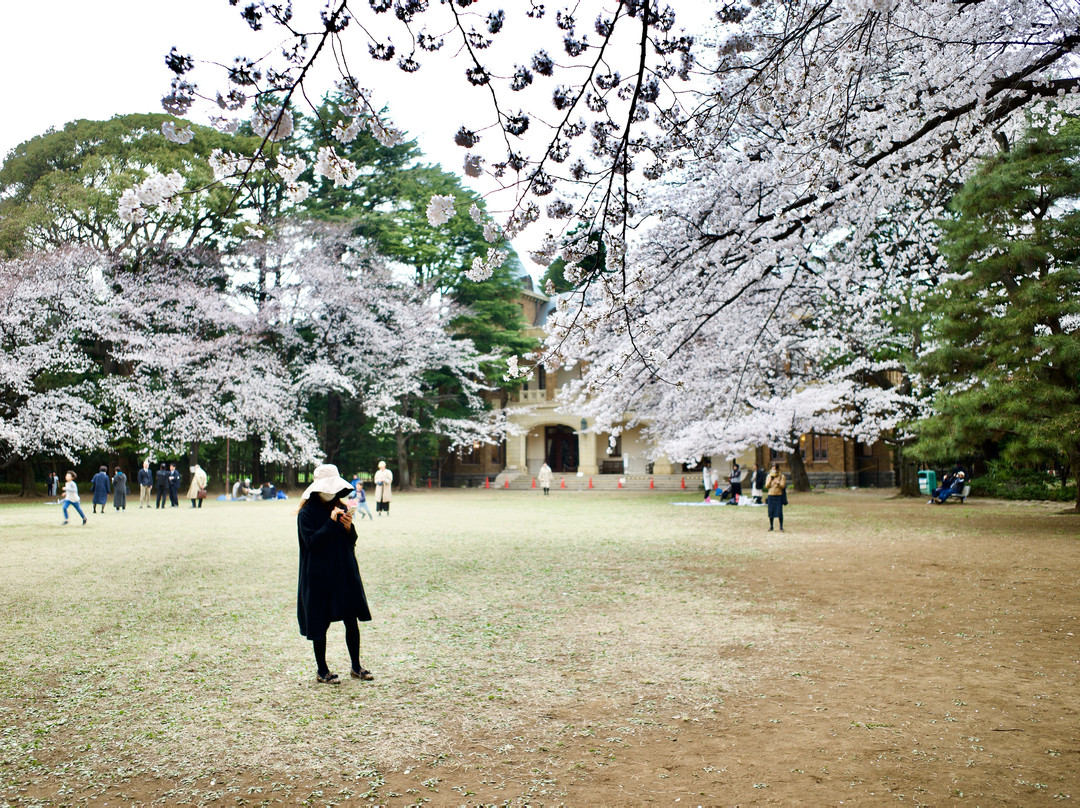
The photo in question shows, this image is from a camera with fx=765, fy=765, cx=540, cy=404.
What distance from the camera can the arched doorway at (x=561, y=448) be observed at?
Answer: 46.6 meters

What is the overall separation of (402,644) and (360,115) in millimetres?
4175

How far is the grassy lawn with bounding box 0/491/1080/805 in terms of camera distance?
363cm

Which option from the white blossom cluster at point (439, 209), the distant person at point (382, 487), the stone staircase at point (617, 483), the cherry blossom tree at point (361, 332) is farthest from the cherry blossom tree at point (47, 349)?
the white blossom cluster at point (439, 209)

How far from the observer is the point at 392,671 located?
17.8ft

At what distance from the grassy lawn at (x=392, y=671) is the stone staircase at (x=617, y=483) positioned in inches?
1009

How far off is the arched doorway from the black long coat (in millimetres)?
41212

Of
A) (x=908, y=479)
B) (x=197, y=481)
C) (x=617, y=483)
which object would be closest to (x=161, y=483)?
(x=197, y=481)

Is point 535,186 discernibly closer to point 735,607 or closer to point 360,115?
point 360,115

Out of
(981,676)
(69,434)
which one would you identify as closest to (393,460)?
(69,434)

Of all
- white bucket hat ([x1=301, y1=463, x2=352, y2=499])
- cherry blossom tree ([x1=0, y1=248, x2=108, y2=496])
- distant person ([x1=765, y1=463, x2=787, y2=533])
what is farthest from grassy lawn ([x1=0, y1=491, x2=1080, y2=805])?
cherry blossom tree ([x1=0, y1=248, x2=108, y2=496])

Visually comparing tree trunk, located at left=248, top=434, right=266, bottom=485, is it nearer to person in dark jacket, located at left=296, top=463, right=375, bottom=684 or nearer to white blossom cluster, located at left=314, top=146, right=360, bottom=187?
person in dark jacket, located at left=296, top=463, right=375, bottom=684

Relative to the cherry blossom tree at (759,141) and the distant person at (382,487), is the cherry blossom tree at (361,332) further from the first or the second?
the cherry blossom tree at (759,141)

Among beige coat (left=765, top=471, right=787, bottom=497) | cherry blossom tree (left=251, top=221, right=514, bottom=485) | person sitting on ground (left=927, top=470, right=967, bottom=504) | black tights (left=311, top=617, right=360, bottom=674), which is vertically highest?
cherry blossom tree (left=251, top=221, right=514, bottom=485)

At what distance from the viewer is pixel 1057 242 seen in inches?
559
